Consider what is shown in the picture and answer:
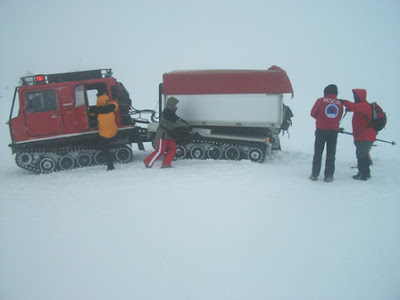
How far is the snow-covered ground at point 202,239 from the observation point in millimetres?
2846

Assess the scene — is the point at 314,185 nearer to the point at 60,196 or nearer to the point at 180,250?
the point at 180,250

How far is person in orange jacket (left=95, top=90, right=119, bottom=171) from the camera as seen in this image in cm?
731

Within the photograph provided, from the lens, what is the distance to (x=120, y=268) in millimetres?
3082

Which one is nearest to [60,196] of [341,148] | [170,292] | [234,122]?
[170,292]

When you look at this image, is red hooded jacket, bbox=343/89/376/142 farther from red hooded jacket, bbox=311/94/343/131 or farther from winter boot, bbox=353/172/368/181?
winter boot, bbox=353/172/368/181

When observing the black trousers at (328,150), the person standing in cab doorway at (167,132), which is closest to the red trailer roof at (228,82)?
the person standing in cab doorway at (167,132)

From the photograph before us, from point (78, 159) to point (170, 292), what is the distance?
613 cm

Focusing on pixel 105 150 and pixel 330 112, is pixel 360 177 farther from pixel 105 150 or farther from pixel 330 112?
pixel 105 150

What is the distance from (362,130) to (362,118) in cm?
25

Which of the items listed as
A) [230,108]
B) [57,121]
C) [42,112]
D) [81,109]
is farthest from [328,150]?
[42,112]

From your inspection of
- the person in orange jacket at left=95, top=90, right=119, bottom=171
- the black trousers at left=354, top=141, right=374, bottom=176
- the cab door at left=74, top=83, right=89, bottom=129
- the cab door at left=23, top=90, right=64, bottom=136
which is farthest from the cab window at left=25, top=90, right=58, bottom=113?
the black trousers at left=354, top=141, right=374, bottom=176

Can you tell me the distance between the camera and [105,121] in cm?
739

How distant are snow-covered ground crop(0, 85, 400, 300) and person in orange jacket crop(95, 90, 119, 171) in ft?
4.83

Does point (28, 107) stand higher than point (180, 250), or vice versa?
point (28, 107)
